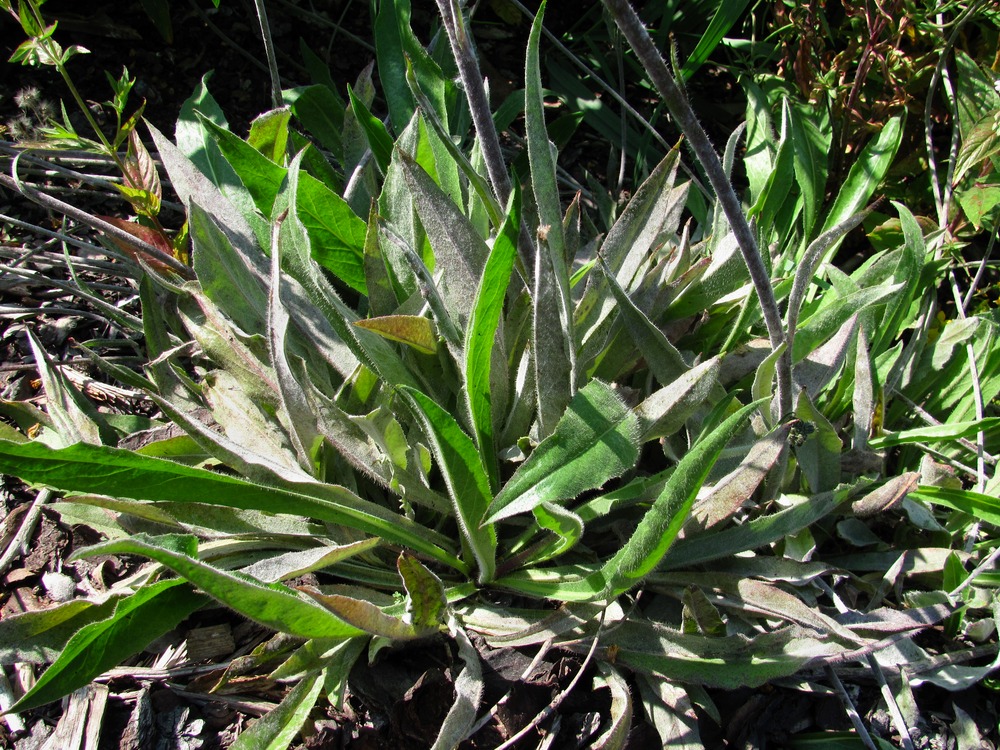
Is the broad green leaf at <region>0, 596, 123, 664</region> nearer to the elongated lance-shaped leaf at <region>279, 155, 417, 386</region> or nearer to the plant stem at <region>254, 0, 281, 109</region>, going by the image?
the elongated lance-shaped leaf at <region>279, 155, 417, 386</region>

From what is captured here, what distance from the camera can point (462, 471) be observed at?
115cm

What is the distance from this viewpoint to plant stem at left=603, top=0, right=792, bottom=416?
68cm

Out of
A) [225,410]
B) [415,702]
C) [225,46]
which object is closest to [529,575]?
[415,702]

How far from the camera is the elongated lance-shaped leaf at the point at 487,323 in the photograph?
1.09 m

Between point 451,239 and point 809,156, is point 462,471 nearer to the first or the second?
point 451,239

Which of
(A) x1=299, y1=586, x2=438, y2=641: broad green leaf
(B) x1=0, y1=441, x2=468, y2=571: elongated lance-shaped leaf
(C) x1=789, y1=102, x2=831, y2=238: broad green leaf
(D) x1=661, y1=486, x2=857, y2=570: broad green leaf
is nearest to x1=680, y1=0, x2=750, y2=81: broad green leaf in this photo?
(C) x1=789, y1=102, x2=831, y2=238: broad green leaf

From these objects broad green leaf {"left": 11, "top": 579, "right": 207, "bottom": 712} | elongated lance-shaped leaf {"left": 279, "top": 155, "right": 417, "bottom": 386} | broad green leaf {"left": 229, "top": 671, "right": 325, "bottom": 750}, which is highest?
elongated lance-shaped leaf {"left": 279, "top": 155, "right": 417, "bottom": 386}

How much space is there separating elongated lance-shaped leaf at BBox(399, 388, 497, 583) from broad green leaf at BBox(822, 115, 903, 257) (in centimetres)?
104

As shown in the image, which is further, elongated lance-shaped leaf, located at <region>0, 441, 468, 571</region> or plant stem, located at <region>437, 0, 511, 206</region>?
elongated lance-shaped leaf, located at <region>0, 441, 468, 571</region>

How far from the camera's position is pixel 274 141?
161 centimetres

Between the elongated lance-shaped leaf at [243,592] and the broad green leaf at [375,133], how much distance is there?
857 mm

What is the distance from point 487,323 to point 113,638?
2.22 ft

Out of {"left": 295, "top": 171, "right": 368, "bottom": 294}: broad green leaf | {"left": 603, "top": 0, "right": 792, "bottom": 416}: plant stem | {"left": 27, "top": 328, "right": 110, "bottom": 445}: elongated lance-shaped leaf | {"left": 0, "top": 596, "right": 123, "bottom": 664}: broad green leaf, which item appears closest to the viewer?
{"left": 603, "top": 0, "right": 792, "bottom": 416}: plant stem

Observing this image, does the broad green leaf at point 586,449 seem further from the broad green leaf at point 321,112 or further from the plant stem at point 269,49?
the broad green leaf at point 321,112
